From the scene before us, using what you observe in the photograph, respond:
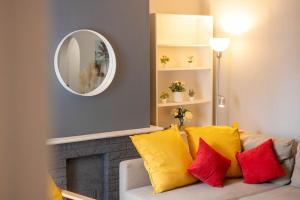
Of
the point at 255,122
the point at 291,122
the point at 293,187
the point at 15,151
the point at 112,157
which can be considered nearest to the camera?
the point at 15,151

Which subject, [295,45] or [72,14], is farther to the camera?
[295,45]

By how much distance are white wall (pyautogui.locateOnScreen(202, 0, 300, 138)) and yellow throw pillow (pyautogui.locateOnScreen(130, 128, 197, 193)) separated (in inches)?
50.2

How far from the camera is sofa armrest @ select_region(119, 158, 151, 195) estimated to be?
10.7ft

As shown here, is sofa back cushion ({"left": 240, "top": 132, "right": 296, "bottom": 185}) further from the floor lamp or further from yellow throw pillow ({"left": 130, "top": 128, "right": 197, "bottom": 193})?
the floor lamp

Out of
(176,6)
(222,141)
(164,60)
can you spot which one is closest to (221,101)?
(164,60)

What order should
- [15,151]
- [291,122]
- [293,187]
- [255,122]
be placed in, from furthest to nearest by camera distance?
[255,122]
[291,122]
[293,187]
[15,151]

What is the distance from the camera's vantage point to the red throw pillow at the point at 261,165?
3.33 meters

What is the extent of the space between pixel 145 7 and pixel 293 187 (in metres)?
2.12

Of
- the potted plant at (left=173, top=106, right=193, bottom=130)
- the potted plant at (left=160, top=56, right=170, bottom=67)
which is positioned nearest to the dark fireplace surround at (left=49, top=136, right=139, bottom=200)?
the potted plant at (left=173, top=106, right=193, bottom=130)

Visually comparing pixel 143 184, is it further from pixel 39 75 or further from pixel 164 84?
pixel 39 75

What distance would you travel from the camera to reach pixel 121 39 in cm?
379

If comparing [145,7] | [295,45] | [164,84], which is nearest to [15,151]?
[145,7]

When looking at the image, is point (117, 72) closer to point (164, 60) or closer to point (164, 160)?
point (164, 60)

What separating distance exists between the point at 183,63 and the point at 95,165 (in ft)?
5.63
